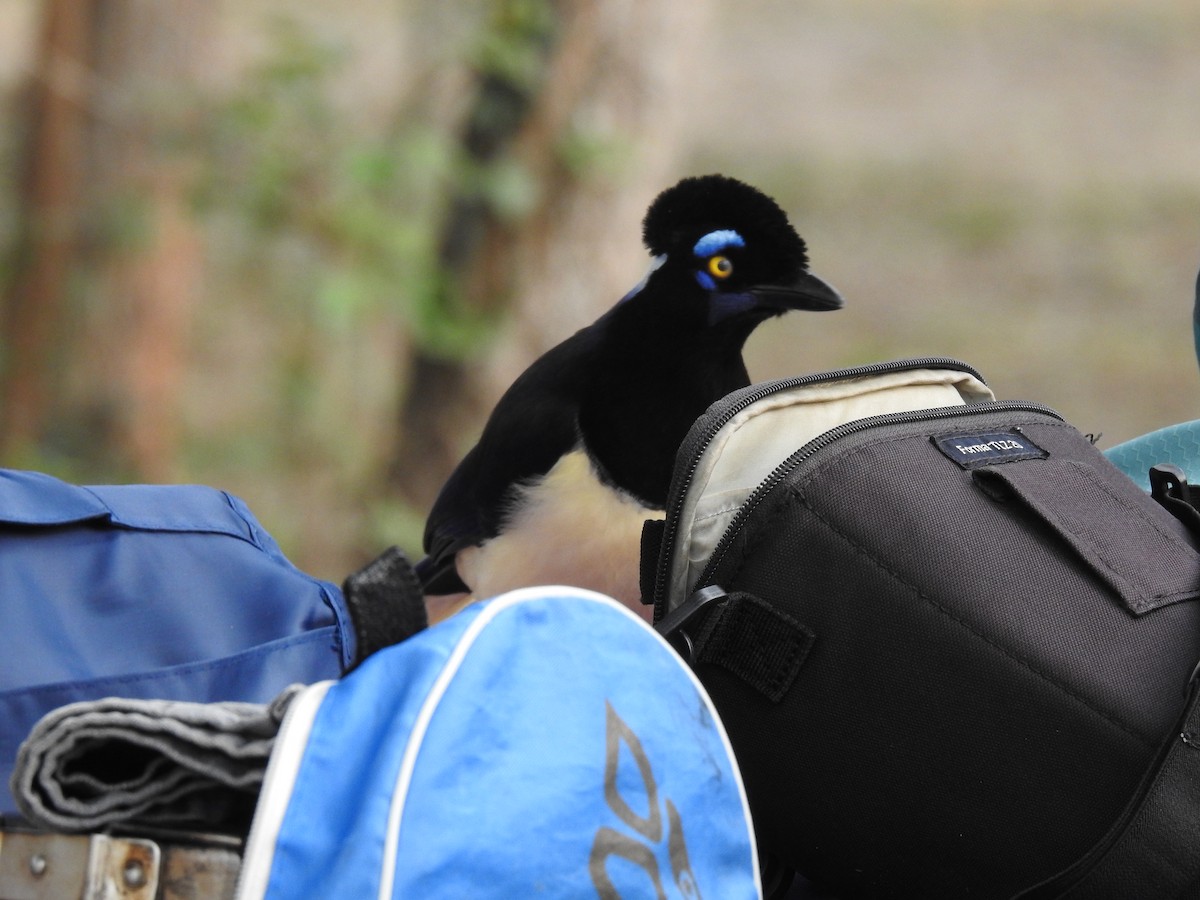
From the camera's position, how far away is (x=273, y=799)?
660 millimetres

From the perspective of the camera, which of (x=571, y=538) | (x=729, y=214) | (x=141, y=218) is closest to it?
(x=729, y=214)

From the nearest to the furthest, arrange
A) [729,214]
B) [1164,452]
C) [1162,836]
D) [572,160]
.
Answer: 1. [1162,836]
2. [1164,452]
3. [729,214]
4. [572,160]

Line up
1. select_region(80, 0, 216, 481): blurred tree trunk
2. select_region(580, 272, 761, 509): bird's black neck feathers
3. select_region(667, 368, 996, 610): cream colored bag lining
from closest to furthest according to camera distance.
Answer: select_region(667, 368, 996, 610): cream colored bag lining
select_region(580, 272, 761, 509): bird's black neck feathers
select_region(80, 0, 216, 481): blurred tree trunk

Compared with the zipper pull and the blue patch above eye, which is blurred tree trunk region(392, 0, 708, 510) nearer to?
the blue patch above eye

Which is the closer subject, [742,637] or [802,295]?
[742,637]

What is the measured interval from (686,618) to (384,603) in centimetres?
24

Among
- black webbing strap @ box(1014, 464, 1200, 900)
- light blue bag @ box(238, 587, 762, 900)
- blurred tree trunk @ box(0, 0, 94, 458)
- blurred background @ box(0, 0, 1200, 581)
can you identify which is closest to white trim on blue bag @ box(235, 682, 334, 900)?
light blue bag @ box(238, 587, 762, 900)

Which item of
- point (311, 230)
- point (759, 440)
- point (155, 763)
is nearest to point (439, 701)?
point (155, 763)

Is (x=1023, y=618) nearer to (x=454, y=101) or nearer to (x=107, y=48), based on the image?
(x=454, y=101)

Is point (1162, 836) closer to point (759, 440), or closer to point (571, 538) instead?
point (759, 440)

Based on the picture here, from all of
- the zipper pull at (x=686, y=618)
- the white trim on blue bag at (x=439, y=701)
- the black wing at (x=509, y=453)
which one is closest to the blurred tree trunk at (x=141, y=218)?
the black wing at (x=509, y=453)

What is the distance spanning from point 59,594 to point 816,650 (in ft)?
1.67

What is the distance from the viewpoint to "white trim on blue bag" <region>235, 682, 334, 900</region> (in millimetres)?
649

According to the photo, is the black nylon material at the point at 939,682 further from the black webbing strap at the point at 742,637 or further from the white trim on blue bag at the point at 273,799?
the white trim on blue bag at the point at 273,799
